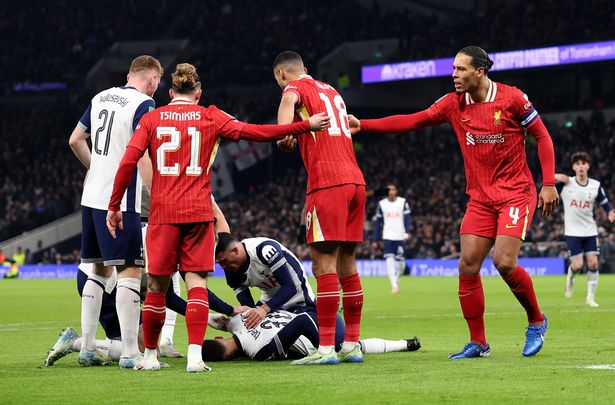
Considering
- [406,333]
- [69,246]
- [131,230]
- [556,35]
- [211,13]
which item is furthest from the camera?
[211,13]

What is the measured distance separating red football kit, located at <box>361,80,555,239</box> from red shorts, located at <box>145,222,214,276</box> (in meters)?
1.80

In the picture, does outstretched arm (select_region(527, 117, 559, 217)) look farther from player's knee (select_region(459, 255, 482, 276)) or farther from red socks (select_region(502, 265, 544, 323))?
player's knee (select_region(459, 255, 482, 276))

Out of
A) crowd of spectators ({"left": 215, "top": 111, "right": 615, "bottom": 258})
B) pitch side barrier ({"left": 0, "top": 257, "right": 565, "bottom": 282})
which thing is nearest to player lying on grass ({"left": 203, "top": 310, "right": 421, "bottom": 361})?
pitch side barrier ({"left": 0, "top": 257, "right": 565, "bottom": 282})

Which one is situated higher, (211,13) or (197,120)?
(211,13)

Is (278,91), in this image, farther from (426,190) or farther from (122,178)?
(122,178)

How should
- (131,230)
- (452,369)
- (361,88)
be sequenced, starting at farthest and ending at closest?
(361,88) < (131,230) < (452,369)

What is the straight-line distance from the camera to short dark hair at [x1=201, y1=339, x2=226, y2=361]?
920 centimetres

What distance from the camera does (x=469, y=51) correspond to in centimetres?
910

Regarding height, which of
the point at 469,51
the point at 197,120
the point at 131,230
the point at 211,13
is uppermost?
the point at 211,13

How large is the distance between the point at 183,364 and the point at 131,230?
1181mm

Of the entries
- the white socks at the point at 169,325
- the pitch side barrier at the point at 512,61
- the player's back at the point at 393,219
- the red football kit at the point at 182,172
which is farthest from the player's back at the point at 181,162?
the pitch side barrier at the point at 512,61

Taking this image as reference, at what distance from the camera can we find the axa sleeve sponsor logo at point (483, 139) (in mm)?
8945

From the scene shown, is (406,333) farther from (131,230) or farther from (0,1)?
(0,1)

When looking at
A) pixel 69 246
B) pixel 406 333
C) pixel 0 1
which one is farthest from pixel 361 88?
pixel 406 333
